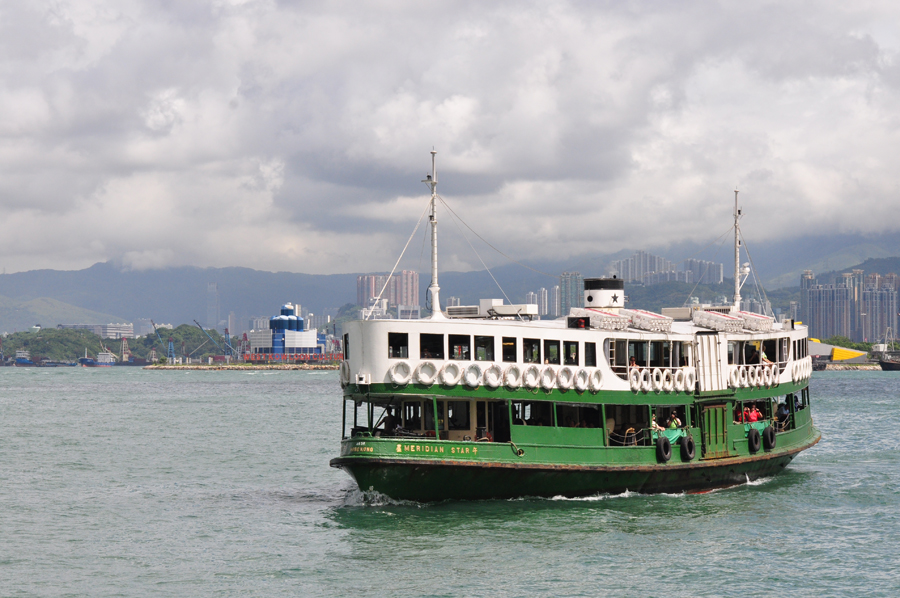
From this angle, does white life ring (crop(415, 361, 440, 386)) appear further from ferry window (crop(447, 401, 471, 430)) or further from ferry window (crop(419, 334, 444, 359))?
ferry window (crop(447, 401, 471, 430))

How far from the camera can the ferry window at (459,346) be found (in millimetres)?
24531

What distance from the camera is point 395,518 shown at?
2378 centimetres

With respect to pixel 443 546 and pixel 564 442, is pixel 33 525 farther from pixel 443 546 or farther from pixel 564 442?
pixel 564 442

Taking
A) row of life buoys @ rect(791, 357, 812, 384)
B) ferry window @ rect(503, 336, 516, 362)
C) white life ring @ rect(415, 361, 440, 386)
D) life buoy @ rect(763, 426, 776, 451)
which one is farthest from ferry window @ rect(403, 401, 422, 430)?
row of life buoys @ rect(791, 357, 812, 384)

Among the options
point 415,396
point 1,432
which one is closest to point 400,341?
point 415,396

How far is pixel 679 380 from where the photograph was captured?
2802 centimetres

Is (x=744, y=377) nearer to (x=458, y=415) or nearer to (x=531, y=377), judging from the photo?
(x=531, y=377)

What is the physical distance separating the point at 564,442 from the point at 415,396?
13.6 feet

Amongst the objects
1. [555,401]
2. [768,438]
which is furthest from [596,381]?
[768,438]

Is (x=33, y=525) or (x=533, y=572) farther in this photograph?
(x=33, y=525)

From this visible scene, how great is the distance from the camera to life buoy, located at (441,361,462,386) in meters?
24.2

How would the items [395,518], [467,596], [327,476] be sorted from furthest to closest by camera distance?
[327,476] < [395,518] < [467,596]

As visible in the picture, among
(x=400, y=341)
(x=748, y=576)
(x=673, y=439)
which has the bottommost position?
(x=748, y=576)

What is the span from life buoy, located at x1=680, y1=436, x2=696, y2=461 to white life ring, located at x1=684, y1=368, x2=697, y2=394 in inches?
55.2
